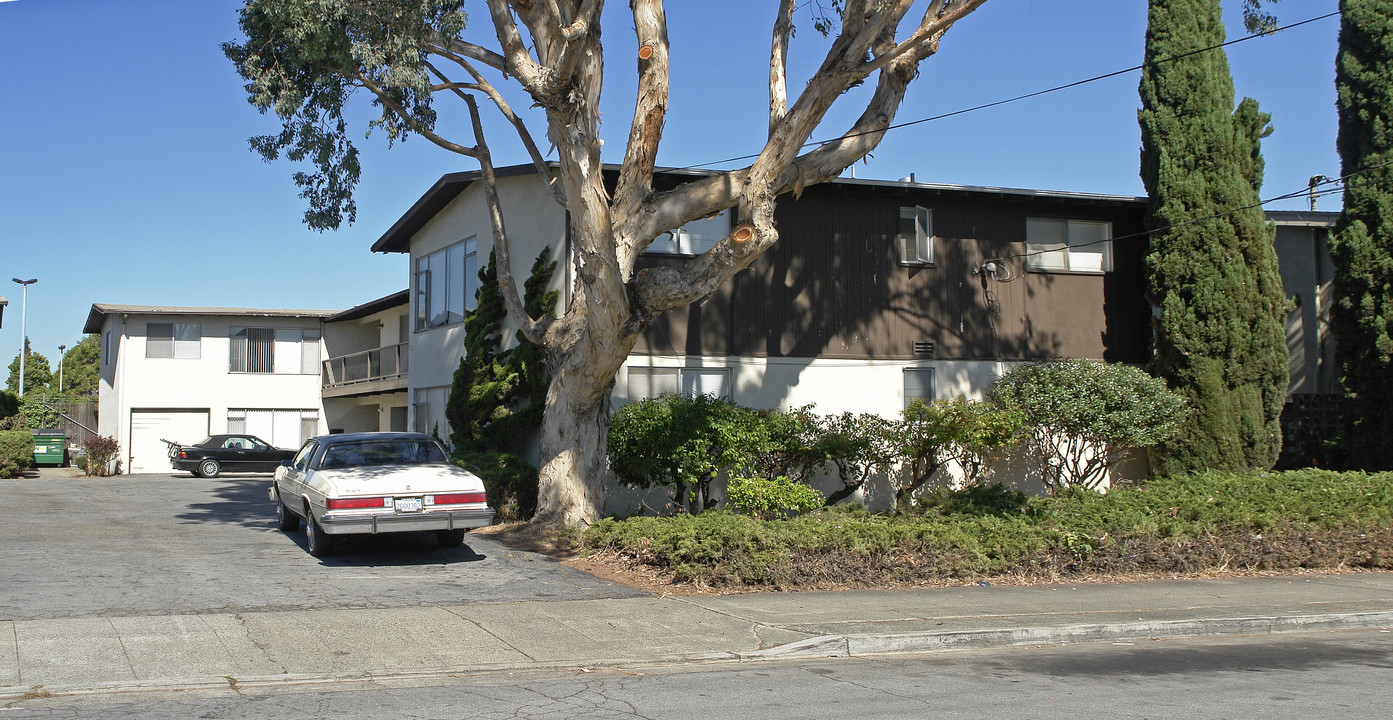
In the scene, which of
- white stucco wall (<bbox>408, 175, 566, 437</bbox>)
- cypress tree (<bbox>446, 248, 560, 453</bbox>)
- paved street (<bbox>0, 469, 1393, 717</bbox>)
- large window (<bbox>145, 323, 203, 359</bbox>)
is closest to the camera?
paved street (<bbox>0, 469, 1393, 717</bbox>)

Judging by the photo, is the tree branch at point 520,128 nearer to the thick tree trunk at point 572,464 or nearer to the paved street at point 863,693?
the thick tree trunk at point 572,464

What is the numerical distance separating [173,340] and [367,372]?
8462mm

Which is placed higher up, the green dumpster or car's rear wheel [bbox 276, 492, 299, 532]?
the green dumpster

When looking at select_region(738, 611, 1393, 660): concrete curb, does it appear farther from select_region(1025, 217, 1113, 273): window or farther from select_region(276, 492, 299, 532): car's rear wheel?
Answer: select_region(1025, 217, 1113, 273): window

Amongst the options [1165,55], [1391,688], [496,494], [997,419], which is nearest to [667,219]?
[496,494]

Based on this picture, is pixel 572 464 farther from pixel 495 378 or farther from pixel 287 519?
pixel 495 378

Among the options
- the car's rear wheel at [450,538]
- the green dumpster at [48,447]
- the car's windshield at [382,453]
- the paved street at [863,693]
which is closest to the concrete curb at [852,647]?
the paved street at [863,693]

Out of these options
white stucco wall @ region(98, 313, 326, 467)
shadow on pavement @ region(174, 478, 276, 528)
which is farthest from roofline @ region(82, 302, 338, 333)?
shadow on pavement @ region(174, 478, 276, 528)

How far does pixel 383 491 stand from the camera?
11.5 metres

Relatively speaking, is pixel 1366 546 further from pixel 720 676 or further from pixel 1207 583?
pixel 720 676

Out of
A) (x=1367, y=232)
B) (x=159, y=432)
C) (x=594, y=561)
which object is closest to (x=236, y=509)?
(x=594, y=561)

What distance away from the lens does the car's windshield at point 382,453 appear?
1272cm

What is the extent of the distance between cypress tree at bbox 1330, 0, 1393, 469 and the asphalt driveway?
44.3 ft

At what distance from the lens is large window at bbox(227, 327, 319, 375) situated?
34.6m
